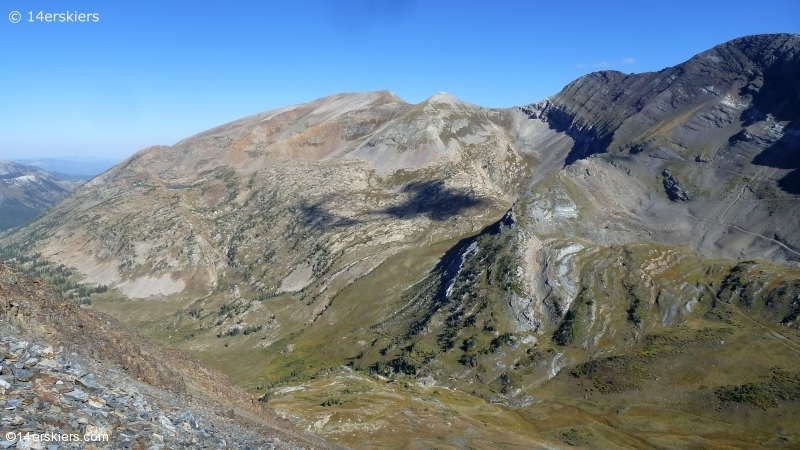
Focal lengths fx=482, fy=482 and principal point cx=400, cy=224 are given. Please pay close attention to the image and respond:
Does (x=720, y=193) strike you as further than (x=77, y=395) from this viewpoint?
Yes

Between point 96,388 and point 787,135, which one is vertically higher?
point 787,135

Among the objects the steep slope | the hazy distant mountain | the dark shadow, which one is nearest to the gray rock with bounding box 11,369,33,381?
the hazy distant mountain

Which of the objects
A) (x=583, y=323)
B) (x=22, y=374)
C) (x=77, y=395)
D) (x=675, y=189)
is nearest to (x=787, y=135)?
(x=675, y=189)

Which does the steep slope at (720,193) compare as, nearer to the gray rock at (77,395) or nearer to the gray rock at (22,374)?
the gray rock at (77,395)

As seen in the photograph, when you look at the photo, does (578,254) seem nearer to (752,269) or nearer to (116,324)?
(752,269)

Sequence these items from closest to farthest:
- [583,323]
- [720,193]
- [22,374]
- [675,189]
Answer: [22,374]
[583,323]
[720,193]
[675,189]

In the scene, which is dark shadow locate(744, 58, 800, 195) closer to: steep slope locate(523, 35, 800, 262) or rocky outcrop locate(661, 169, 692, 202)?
steep slope locate(523, 35, 800, 262)

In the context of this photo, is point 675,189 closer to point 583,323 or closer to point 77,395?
point 583,323

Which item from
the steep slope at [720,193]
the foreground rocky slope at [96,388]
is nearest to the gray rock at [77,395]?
the foreground rocky slope at [96,388]

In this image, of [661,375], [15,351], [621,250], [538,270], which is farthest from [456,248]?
[15,351]

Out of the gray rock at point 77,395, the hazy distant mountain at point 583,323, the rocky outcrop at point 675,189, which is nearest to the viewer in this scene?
the gray rock at point 77,395
